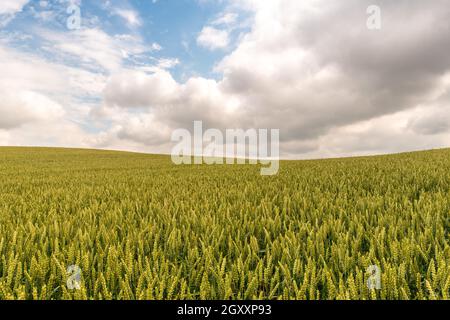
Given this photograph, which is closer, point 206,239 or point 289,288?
point 289,288

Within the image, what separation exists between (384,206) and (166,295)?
9.25 feet

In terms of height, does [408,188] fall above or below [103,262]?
above

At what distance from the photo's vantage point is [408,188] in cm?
434

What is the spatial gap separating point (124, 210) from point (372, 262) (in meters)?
2.98

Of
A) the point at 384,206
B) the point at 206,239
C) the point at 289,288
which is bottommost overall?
the point at 289,288

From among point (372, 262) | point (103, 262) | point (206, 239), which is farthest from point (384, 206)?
point (103, 262)

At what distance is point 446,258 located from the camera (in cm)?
189
